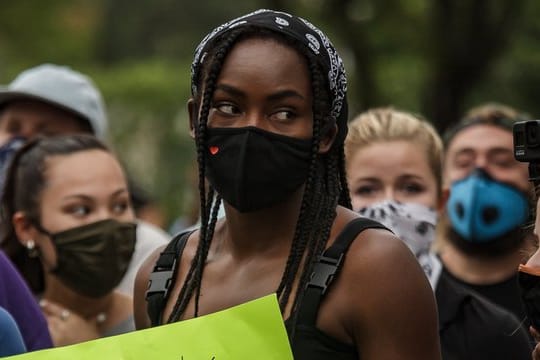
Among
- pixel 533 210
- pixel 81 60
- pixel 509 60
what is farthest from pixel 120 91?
pixel 533 210

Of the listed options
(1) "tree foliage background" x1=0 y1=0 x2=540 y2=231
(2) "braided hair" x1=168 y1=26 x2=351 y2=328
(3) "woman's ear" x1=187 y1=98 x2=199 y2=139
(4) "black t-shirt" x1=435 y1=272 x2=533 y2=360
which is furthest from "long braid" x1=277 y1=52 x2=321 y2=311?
(1) "tree foliage background" x1=0 y1=0 x2=540 y2=231

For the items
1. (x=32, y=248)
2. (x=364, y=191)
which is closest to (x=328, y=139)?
(x=364, y=191)

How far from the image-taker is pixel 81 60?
28.4 m

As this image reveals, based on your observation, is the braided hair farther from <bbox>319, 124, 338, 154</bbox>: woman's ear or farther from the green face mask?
the green face mask

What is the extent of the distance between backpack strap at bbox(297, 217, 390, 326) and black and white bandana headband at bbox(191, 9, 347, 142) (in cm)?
25

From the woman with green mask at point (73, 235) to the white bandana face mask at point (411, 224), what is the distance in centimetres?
92

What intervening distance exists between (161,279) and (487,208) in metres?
2.43

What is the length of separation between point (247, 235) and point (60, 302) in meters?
1.84

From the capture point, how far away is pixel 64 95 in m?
5.90

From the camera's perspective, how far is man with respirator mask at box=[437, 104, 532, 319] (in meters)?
5.27

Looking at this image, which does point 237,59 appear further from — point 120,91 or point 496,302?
point 120,91

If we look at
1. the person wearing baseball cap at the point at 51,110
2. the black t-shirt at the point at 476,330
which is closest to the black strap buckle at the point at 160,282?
the black t-shirt at the point at 476,330

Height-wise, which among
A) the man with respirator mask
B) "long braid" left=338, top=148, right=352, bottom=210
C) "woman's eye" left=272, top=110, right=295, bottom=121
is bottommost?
the man with respirator mask

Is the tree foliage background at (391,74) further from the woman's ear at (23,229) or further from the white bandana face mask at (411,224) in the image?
the white bandana face mask at (411,224)
